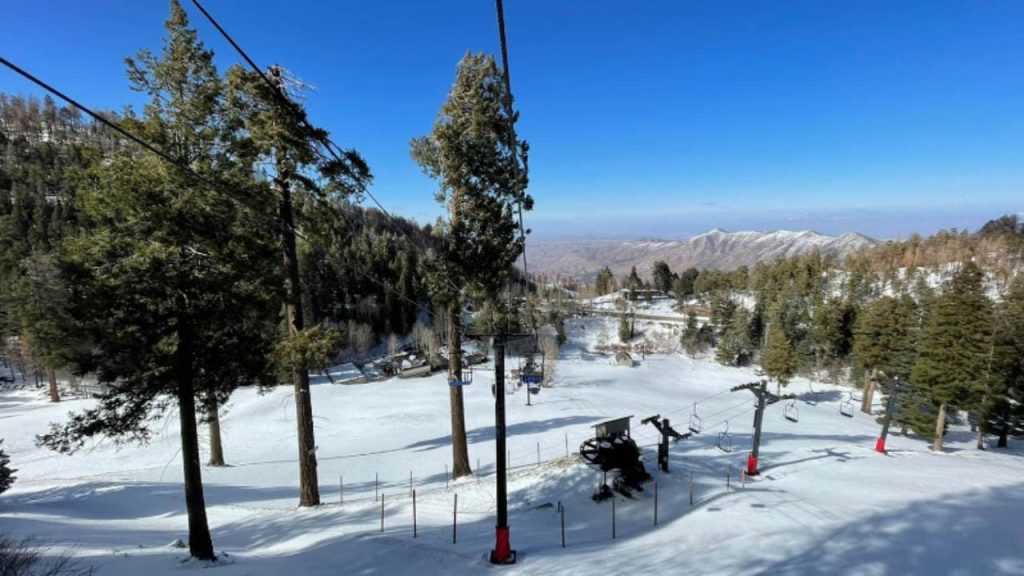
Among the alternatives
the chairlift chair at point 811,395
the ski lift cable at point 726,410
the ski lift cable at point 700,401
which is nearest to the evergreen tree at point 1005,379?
the ski lift cable at point 726,410

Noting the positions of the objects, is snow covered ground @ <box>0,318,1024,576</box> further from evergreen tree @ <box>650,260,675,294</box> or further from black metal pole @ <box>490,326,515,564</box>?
evergreen tree @ <box>650,260,675,294</box>

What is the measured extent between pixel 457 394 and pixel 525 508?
380 cm

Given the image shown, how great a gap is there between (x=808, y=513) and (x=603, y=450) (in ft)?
16.3

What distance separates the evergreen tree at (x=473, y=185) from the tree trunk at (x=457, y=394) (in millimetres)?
Result: 68

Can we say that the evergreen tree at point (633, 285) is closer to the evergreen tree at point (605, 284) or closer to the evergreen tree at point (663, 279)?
the evergreen tree at point (663, 279)

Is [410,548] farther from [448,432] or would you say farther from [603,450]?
[448,432]

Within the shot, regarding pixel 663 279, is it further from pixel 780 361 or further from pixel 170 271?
pixel 170 271

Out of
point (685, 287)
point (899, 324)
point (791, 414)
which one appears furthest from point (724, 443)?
point (685, 287)

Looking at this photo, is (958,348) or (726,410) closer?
(958,348)

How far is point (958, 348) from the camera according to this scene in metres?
26.5

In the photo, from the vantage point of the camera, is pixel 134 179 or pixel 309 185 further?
pixel 309 185

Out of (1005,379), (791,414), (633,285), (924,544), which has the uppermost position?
(924,544)

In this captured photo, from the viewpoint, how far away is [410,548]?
31.5 feet

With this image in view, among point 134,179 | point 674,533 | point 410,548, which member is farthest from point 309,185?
point 674,533
